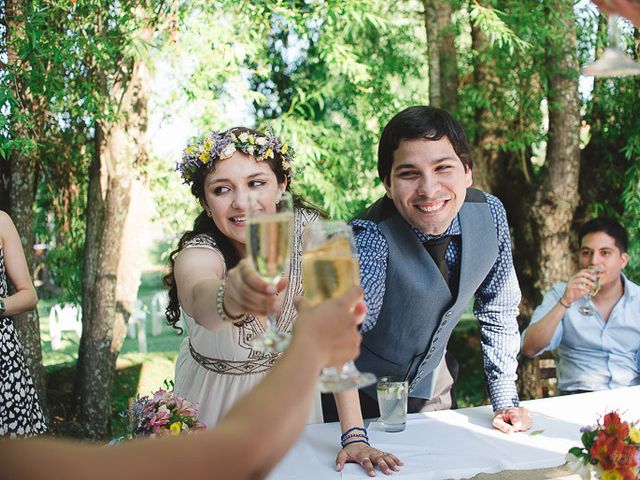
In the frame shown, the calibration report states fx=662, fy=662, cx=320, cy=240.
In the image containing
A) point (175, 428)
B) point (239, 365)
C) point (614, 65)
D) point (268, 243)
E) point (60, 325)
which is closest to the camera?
point (268, 243)

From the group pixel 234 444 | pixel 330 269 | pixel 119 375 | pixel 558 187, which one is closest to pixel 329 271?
pixel 330 269

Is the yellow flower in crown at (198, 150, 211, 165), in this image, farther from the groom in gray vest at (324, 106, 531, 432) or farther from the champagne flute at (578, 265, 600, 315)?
the champagne flute at (578, 265, 600, 315)

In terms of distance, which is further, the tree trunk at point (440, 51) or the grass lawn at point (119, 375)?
the grass lawn at point (119, 375)

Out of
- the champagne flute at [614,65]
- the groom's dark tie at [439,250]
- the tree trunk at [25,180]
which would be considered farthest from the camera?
the tree trunk at [25,180]

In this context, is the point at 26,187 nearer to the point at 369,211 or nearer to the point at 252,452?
the point at 369,211

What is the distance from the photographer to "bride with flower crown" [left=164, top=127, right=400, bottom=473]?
2262mm

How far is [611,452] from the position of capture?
5.72ft

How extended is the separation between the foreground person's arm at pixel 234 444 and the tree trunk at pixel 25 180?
4.00 m

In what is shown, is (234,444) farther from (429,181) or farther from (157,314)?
(157,314)

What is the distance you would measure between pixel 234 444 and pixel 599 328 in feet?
11.5

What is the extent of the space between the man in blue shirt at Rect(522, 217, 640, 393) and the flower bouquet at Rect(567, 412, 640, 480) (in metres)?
2.03

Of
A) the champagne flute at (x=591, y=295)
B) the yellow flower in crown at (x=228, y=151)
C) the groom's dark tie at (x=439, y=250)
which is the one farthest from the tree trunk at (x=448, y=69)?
the yellow flower in crown at (x=228, y=151)

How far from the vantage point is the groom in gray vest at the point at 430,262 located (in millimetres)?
2512

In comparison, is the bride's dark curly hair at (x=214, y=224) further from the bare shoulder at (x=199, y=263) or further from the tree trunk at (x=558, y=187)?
the tree trunk at (x=558, y=187)
